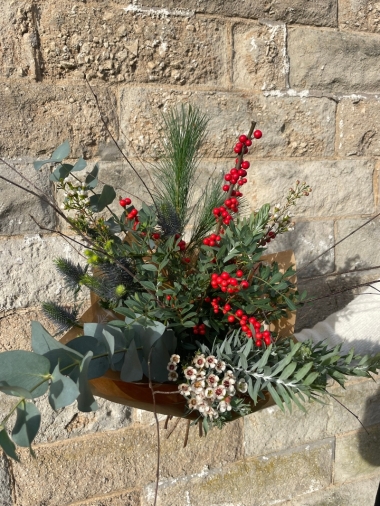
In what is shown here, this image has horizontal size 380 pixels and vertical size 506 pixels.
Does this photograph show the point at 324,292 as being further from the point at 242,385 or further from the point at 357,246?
the point at 242,385

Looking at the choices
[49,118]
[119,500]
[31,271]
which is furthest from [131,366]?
[119,500]

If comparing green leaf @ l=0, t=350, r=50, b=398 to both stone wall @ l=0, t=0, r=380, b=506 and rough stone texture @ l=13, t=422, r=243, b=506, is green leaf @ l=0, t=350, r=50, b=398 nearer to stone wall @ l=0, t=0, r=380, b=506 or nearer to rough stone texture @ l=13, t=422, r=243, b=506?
stone wall @ l=0, t=0, r=380, b=506

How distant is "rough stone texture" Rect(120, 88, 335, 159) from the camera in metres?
1.31

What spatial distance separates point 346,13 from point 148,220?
111cm

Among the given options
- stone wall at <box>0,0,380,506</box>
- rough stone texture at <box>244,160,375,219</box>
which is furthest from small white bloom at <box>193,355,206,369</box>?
rough stone texture at <box>244,160,375,219</box>

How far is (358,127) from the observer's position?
155cm

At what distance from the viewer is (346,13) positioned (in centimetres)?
151

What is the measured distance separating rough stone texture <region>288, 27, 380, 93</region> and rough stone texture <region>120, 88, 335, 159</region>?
0.06m

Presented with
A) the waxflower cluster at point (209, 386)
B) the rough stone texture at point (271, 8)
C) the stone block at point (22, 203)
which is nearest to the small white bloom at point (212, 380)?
the waxflower cluster at point (209, 386)

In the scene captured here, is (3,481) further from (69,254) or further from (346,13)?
(346,13)

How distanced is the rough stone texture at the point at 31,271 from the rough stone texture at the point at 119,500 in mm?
586

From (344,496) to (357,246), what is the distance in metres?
0.90

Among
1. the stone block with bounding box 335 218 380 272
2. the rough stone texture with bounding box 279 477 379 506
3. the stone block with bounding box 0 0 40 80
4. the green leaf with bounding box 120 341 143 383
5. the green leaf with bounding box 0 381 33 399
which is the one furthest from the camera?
the rough stone texture with bounding box 279 477 379 506

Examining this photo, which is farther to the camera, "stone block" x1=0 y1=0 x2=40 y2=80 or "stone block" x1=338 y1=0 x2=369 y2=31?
"stone block" x1=338 y1=0 x2=369 y2=31
